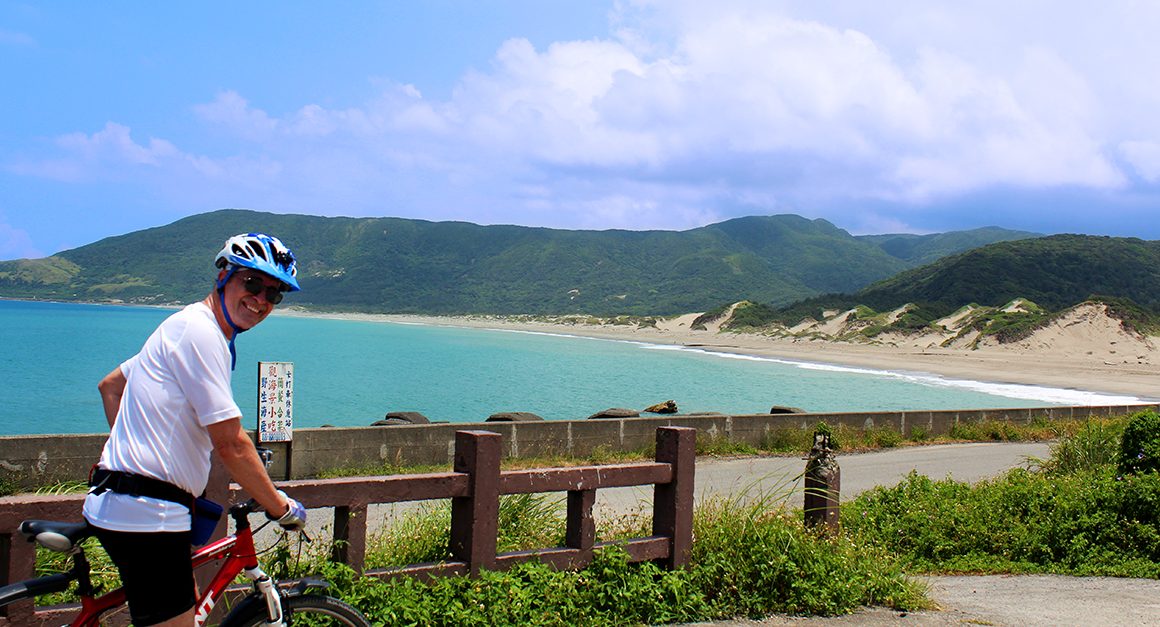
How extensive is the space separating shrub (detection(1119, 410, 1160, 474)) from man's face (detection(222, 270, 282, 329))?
29.8 feet

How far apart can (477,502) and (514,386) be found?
41.9 metres

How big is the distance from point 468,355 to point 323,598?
71829 millimetres

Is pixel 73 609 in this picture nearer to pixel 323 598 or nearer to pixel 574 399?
pixel 323 598

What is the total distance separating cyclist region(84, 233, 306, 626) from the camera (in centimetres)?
314

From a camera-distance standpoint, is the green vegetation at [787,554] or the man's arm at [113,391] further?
the green vegetation at [787,554]

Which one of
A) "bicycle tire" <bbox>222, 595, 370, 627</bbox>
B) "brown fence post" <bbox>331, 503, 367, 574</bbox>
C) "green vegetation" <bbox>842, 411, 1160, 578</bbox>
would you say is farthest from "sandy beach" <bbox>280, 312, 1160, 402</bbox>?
"bicycle tire" <bbox>222, 595, 370, 627</bbox>

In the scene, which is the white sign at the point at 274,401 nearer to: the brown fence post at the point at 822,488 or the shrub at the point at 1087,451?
the brown fence post at the point at 822,488

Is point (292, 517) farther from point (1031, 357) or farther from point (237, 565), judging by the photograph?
point (1031, 357)

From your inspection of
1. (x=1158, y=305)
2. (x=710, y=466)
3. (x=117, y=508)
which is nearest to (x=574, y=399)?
(x=710, y=466)

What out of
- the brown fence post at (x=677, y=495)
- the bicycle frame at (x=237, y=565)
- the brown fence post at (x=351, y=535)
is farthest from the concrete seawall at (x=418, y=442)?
the bicycle frame at (x=237, y=565)

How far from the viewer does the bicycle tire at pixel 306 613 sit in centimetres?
369

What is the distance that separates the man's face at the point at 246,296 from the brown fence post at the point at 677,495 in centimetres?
324

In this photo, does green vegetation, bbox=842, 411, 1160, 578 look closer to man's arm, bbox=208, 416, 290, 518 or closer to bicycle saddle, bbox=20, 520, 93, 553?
man's arm, bbox=208, 416, 290, 518

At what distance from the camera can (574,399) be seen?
39562 mm
